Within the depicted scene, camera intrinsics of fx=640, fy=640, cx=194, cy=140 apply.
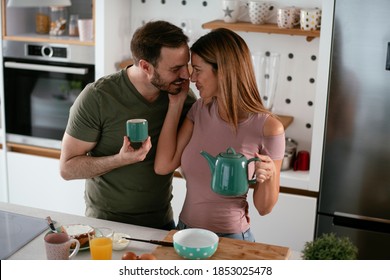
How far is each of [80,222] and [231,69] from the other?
75 cm

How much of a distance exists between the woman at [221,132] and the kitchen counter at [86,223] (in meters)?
0.17

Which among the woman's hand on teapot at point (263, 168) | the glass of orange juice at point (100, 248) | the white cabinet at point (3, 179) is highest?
the woman's hand on teapot at point (263, 168)

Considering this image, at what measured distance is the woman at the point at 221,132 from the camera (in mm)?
2121

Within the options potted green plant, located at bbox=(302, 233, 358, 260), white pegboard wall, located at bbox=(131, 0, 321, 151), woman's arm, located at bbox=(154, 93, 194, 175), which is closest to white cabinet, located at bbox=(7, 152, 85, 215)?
white pegboard wall, located at bbox=(131, 0, 321, 151)

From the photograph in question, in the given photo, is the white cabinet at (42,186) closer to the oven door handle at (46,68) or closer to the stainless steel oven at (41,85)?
the stainless steel oven at (41,85)

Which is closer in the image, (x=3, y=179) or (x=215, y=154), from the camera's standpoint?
(x=215, y=154)

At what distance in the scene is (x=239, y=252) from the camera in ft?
6.45

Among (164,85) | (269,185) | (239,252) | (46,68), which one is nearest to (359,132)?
(269,185)

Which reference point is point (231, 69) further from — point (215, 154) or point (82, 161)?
point (82, 161)

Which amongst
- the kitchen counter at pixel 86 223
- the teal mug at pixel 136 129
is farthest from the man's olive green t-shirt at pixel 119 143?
the teal mug at pixel 136 129

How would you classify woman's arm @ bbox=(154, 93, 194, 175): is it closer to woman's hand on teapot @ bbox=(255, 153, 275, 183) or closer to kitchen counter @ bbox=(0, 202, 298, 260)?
kitchen counter @ bbox=(0, 202, 298, 260)

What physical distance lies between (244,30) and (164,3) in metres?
0.64

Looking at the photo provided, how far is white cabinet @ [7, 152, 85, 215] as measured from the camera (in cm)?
381
